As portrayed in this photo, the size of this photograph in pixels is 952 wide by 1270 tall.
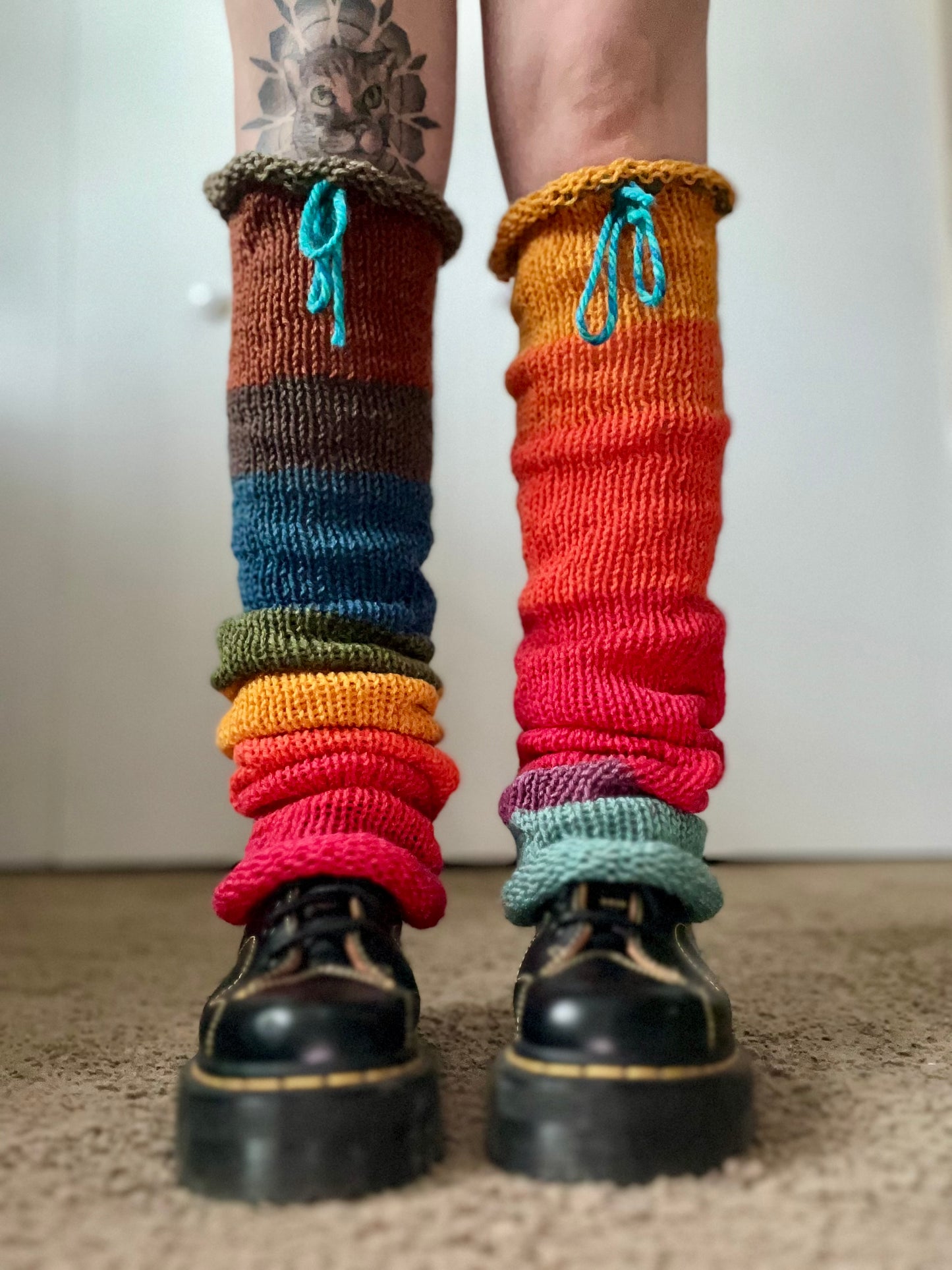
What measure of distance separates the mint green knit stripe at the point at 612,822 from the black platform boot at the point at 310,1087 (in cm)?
11

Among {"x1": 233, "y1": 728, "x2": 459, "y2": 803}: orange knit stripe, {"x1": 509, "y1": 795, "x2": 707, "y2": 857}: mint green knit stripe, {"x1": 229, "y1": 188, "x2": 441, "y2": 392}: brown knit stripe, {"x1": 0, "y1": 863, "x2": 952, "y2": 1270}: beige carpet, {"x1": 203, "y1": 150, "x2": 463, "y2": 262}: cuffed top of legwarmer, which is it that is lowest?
{"x1": 0, "y1": 863, "x2": 952, "y2": 1270}: beige carpet

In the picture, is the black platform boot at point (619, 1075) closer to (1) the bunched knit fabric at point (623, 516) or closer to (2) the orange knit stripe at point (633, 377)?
(1) the bunched knit fabric at point (623, 516)

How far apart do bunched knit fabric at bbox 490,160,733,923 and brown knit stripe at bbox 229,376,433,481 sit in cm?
8

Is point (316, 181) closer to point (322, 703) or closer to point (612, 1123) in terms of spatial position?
point (322, 703)

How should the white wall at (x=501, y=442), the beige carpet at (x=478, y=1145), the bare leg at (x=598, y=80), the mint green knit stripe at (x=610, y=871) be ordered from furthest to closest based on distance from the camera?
the white wall at (x=501, y=442), the bare leg at (x=598, y=80), the mint green knit stripe at (x=610, y=871), the beige carpet at (x=478, y=1145)

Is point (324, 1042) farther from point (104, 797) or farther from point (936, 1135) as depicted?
point (104, 797)

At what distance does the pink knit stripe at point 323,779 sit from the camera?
51cm

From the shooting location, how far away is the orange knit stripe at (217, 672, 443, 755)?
0.52 m

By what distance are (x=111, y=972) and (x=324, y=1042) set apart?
0.47 m

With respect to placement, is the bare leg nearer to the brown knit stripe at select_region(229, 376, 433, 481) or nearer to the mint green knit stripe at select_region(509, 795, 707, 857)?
the brown knit stripe at select_region(229, 376, 433, 481)

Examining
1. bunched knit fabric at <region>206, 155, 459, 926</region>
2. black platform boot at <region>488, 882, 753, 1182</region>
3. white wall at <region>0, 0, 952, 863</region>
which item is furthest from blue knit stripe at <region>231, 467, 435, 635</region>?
white wall at <region>0, 0, 952, 863</region>

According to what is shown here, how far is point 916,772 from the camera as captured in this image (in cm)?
134

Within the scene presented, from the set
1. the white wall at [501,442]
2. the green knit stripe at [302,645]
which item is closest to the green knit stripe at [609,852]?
the green knit stripe at [302,645]

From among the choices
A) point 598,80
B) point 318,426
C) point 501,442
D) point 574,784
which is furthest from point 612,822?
point 501,442
